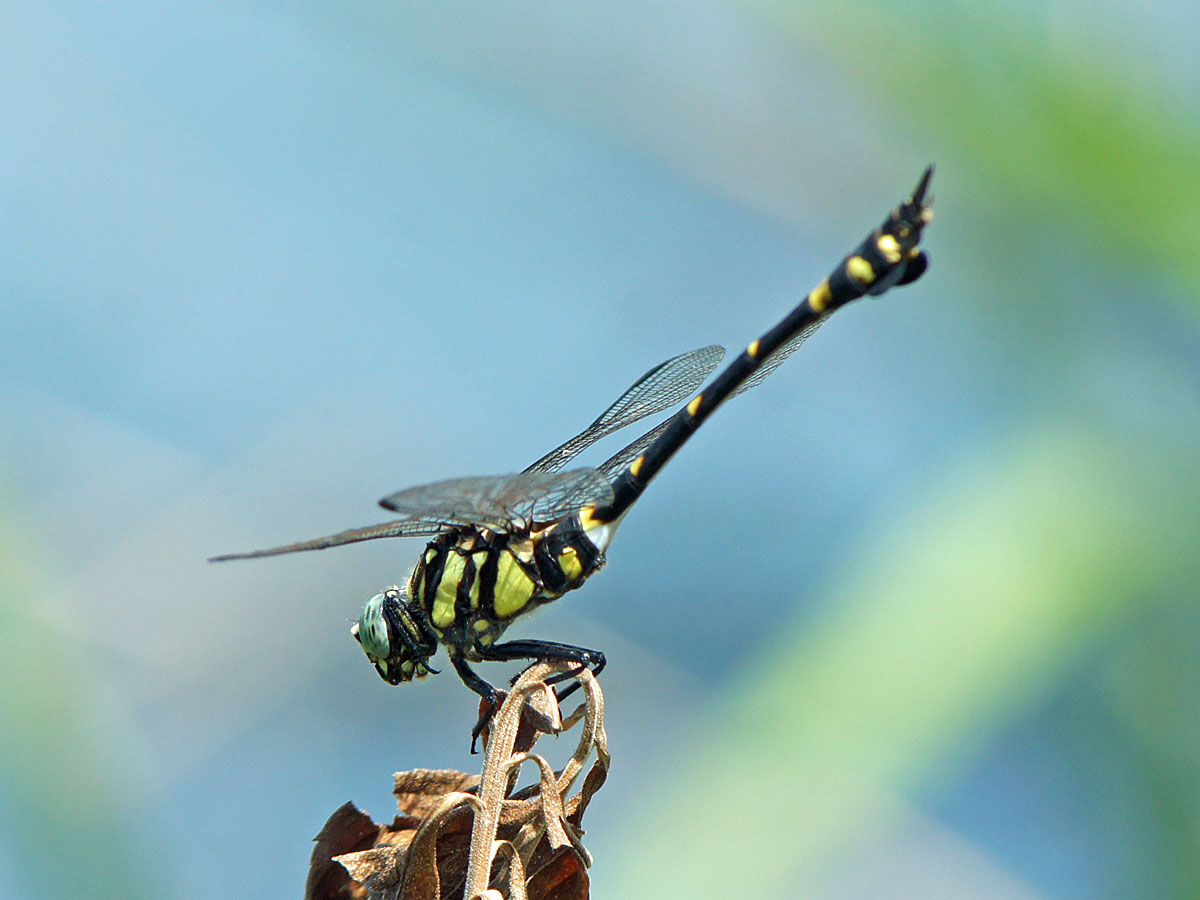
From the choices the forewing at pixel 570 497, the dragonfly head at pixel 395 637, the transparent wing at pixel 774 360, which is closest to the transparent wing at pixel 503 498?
the forewing at pixel 570 497

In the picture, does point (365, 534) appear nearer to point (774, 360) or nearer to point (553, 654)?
point (553, 654)

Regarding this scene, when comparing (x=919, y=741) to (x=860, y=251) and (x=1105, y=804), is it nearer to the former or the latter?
(x=1105, y=804)

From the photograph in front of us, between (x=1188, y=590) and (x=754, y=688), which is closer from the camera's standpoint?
(x=754, y=688)

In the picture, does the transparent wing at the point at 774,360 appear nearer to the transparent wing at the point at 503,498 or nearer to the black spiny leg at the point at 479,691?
the transparent wing at the point at 503,498

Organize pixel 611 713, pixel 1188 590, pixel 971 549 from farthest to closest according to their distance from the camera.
Result: pixel 611 713
pixel 1188 590
pixel 971 549

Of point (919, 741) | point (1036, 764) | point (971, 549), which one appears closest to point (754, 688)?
point (919, 741)
